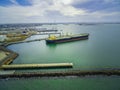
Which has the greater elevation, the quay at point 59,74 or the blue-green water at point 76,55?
the quay at point 59,74

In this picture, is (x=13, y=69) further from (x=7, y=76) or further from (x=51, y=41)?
(x=51, y=41)

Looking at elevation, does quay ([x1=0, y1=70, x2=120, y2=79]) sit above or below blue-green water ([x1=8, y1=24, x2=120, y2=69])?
above

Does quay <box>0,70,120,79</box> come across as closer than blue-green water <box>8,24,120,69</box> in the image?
Yes

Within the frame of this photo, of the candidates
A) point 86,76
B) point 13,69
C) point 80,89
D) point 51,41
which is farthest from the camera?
point 51,41

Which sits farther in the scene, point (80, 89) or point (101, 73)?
point (101, 73)

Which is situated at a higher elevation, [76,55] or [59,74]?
[59,74]

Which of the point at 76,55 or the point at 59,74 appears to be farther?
the point at 76,55

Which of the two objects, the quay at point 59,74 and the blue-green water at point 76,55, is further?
the blue-green water at point 76,55

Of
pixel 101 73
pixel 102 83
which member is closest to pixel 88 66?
pixel 101 73

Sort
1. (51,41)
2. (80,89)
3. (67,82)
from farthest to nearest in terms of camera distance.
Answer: (51,41) < (67,82) < (80,89)

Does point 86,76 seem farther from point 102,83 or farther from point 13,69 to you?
point 13,69
